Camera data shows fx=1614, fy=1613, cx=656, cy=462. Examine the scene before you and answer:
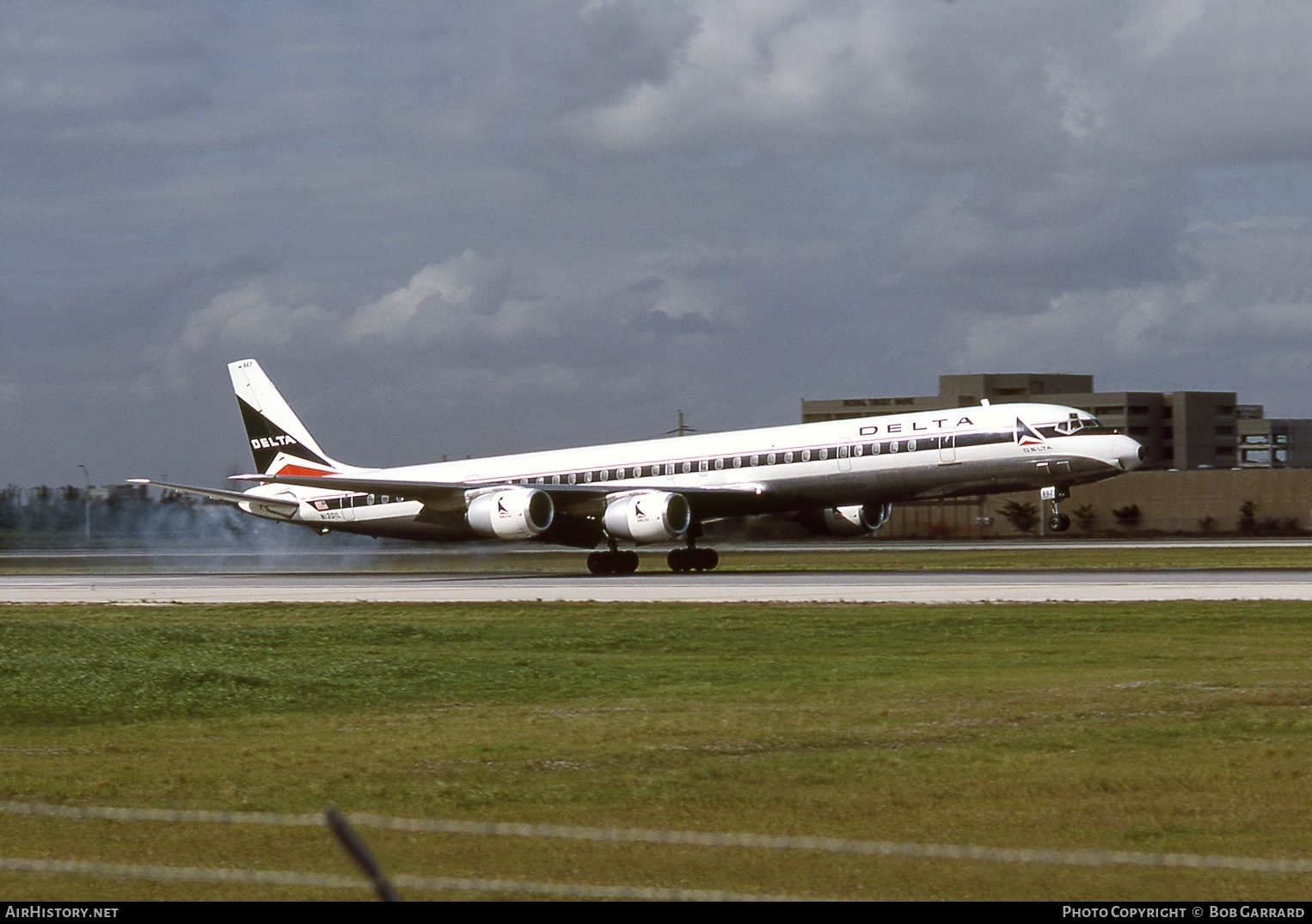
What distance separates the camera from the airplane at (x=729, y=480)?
47781 millimetres

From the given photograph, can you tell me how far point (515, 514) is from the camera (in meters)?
51.0

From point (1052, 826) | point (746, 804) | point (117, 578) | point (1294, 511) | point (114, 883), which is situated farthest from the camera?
point (1294, 511)

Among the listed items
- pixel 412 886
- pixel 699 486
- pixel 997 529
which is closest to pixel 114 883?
pixel 412 886

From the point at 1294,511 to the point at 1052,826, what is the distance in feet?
365

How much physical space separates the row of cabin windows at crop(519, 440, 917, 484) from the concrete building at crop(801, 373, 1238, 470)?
10923cm

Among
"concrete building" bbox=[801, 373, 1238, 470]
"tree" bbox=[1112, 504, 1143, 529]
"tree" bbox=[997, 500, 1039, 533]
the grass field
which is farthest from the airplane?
"concrete building" bbox=[801, 373, 1238, 470]

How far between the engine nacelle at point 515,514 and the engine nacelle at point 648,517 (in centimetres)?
211

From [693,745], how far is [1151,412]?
15930 centimetres

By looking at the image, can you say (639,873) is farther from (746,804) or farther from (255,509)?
(255,509)

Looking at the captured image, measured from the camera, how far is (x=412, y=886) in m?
10.8

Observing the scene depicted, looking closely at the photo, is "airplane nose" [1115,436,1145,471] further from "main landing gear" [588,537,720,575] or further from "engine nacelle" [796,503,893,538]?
"main landing gear" [588,537,720,575]

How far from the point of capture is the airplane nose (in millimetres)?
47625

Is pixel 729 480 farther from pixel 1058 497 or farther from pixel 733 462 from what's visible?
pixel 1058 497

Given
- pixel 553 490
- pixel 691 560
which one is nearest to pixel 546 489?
pixel 553 490
